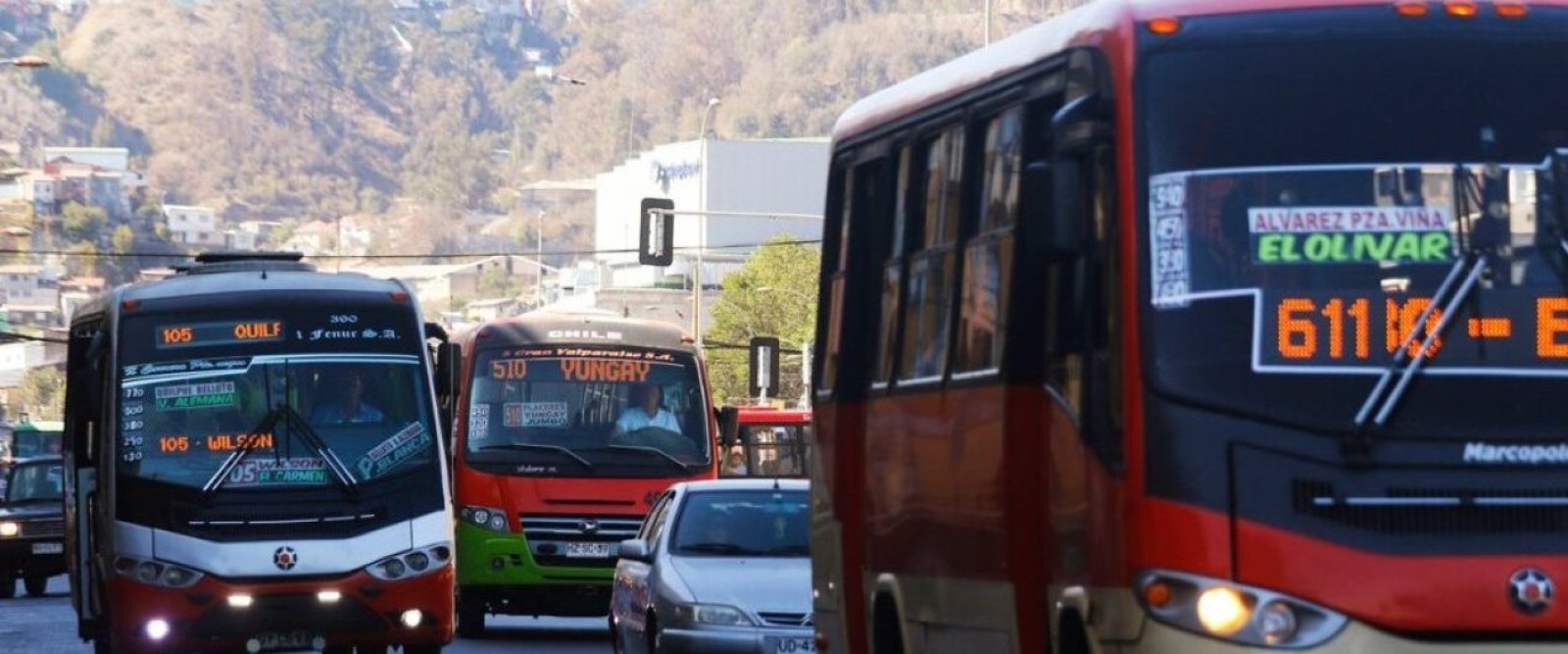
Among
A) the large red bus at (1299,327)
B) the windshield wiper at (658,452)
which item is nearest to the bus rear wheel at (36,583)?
the windshield wiper at (658,452)

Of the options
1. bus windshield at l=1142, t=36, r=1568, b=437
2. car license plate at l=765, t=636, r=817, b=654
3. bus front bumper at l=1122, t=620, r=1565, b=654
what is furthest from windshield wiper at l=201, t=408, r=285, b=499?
bus front bumper at l=1122, t=620, r=1565, b=654

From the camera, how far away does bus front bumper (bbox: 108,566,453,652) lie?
17.7 meters

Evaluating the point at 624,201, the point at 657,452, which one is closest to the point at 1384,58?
the point at 657,452

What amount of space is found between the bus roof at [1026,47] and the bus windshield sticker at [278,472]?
255 inches

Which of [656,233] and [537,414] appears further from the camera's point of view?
[656,233]

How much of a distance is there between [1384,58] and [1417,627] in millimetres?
1715

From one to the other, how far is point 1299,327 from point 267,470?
429 inches

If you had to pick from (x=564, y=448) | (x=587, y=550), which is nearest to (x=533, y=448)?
(x=564, y=448)

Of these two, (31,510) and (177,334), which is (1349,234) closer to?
(177,334)

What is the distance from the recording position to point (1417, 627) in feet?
26.8

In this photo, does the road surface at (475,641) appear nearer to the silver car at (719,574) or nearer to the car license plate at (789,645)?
the silver car at (719,574)

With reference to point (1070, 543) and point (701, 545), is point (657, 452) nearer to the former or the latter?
point (701, 545)

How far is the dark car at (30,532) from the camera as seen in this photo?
35.9 meters

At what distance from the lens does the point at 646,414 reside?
25.0 m
